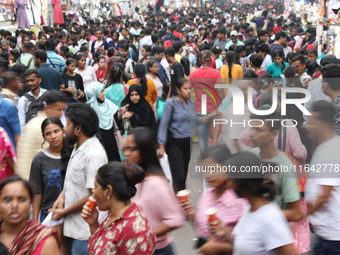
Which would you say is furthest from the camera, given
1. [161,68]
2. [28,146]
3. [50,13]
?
[50,13]

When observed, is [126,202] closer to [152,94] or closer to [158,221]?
[158,221]

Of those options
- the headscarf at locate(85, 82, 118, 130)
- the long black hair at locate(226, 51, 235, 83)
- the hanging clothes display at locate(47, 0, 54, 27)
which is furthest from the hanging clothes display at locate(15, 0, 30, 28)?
the headscarf at locate(85, 82, 118, 130)

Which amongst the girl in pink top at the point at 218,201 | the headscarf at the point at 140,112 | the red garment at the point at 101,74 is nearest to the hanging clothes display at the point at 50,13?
the red garment at the point at 101,74

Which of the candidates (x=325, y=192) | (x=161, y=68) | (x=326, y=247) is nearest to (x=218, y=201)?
(x=325, y=192)

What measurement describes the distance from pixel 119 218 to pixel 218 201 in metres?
0.71

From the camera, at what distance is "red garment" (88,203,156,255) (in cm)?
260

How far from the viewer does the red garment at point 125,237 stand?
260cm

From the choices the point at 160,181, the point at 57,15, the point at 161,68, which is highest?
the point at 57,15

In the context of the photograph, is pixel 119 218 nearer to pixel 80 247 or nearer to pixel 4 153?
pixel 80 247

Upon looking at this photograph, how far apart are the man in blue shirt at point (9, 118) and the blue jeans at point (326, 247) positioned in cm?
285

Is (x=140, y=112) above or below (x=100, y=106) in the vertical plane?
below

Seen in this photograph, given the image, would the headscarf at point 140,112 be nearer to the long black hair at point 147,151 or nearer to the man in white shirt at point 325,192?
the long black hair at point 147,151

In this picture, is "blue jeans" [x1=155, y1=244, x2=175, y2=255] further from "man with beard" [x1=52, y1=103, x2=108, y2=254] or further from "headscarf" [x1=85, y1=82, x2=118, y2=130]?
"headscarf" [x1=85, y1=82, x2=118, y2=130]

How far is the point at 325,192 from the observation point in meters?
3.11
